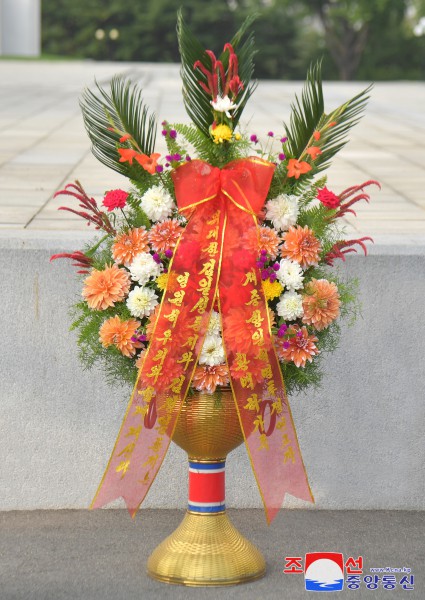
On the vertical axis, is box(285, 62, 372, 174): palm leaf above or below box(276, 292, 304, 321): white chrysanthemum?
above

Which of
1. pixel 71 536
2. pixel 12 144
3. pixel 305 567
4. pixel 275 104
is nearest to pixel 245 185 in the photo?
pixel 305 567

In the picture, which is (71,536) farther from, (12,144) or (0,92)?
(0,92)

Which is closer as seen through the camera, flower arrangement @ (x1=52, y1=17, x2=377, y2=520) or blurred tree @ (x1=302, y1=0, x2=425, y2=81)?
flower arrangement @ (x1=52, y1=17, x2=377, y2=520)

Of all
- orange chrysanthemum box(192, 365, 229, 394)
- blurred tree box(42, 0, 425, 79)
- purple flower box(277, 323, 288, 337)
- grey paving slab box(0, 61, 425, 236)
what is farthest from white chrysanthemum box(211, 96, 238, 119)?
blurred tree box(42, 0, 425, 79)

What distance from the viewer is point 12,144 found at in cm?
1150

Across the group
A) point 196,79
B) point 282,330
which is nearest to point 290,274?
point 282,330

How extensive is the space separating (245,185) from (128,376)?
89 cm

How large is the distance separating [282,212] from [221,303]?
412mm

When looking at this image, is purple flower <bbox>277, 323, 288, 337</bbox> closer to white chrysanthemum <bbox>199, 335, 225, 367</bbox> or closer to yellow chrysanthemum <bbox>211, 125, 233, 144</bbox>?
white chrysanthemum <bbox>199, 335, 225, 367</bbox>

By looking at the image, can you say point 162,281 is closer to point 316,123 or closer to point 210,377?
point 210,377

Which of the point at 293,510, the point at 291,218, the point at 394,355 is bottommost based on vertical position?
the point at 293,510

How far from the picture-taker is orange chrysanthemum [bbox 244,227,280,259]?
4.38 meters

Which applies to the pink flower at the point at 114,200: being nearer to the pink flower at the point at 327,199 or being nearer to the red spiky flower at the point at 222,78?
the red spiky flower at the point at 222,78

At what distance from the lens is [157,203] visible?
14.5ft
